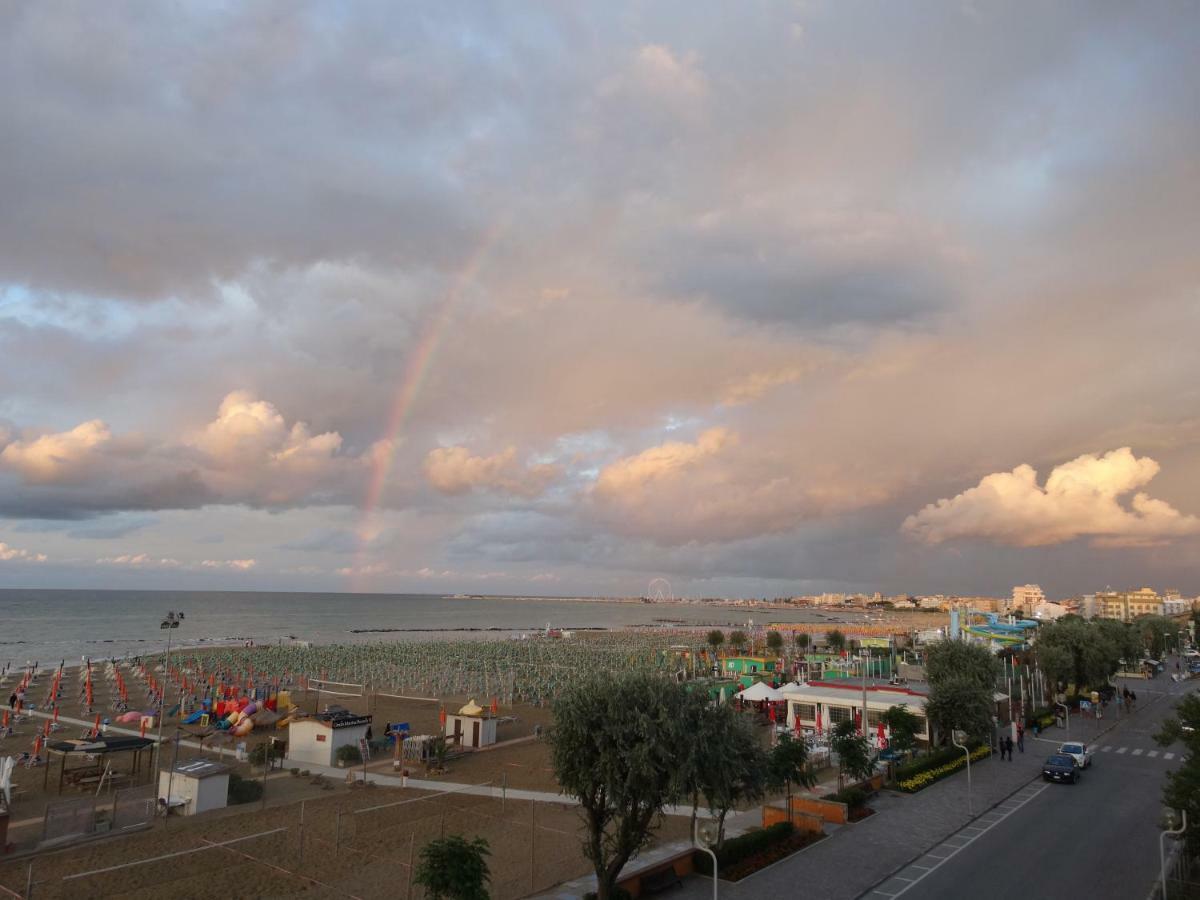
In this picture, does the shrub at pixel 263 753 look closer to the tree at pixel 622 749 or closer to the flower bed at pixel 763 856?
the flower bed at pixel 763 856

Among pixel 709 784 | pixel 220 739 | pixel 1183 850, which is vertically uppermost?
pixel 709 784

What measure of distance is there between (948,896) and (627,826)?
7.48m

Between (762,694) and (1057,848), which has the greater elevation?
(1057,848)

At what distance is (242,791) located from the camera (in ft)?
77.6

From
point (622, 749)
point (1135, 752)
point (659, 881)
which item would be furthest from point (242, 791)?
point (1135, 752)

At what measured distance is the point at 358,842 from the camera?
18.8 meters

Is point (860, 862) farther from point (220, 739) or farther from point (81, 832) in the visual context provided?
point (220, 739)

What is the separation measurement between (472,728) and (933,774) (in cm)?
1977

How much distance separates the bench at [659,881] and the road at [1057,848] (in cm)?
417

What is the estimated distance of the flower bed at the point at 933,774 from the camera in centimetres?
2414

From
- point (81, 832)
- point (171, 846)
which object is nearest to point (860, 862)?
point (171, 846)

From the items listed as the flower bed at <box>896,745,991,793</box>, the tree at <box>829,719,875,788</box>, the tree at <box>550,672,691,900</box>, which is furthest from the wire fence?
the flower bed at <box>896,745,991,793</box>

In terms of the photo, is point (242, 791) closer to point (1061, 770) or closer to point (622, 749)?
point (622, 749)

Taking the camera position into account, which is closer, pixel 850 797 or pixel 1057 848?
→ pixel 1057 848
